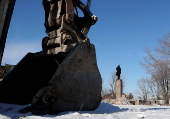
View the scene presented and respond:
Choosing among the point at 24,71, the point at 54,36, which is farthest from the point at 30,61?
the point at 54,36

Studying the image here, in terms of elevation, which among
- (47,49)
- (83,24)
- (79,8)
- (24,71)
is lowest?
(24,71)

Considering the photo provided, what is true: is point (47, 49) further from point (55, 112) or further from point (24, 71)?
point (55, 112)

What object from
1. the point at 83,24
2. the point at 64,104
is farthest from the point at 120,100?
the point at 64,104

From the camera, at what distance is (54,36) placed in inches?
176

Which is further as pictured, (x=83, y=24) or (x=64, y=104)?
(x=83, y=24)

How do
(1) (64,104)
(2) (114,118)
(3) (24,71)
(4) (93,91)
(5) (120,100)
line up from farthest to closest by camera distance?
(5) (120,100) < (3) (24,71) < (4) (93,91) < (1) (64,104) < (2) (114,118)

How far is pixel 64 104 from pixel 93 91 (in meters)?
0.71

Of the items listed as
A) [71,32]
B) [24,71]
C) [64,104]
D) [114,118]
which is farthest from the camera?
[24,71]

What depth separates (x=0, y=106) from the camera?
4.05 meters

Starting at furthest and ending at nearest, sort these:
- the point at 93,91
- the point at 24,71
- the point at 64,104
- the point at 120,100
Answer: the point at 120,100 < the point at 24,71 < the point at 93,91 < the point at 64,104

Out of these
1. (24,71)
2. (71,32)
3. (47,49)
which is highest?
(71,32)

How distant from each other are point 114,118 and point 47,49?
87.6 inches

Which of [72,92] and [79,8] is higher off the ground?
[79,8]

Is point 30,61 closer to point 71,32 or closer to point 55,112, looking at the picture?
point 71,32
